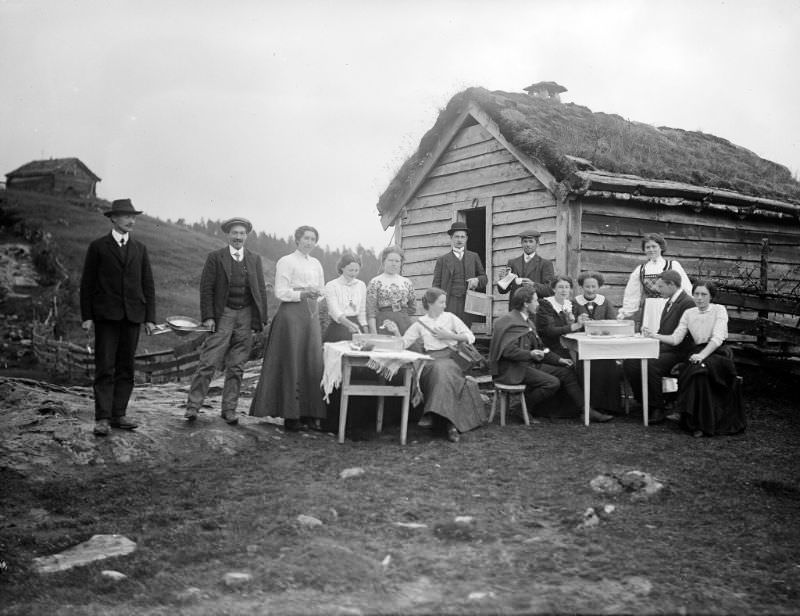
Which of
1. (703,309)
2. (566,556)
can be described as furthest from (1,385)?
(703,309)

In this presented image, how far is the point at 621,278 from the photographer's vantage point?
997 centimetres

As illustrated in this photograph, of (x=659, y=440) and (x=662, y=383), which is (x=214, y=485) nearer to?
(x=659, y=440)

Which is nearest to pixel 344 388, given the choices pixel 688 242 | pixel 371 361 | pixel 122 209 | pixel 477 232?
pixel 371 361

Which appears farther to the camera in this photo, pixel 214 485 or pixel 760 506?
pixel 214 485

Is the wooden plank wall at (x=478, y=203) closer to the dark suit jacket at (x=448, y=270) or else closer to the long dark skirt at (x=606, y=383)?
the dark suit jacket at (x=448, y=270)

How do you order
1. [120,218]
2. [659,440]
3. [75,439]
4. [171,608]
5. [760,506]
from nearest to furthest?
[171,608] → [760,506] → [75,439] → [120,218] → [659,440]

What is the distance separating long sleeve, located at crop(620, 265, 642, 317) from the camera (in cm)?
835

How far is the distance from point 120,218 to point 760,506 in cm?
573

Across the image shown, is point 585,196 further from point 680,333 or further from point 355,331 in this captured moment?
point 355,331

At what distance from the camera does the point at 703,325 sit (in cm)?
736

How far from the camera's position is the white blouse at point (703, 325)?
7.17m

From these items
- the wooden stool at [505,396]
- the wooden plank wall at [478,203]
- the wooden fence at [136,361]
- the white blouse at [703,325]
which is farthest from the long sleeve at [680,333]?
the wooden fence at [136,361]

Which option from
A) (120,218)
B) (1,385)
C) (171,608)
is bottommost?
(171,608)

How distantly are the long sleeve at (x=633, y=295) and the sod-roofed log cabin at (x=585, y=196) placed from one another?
1.17 meters
